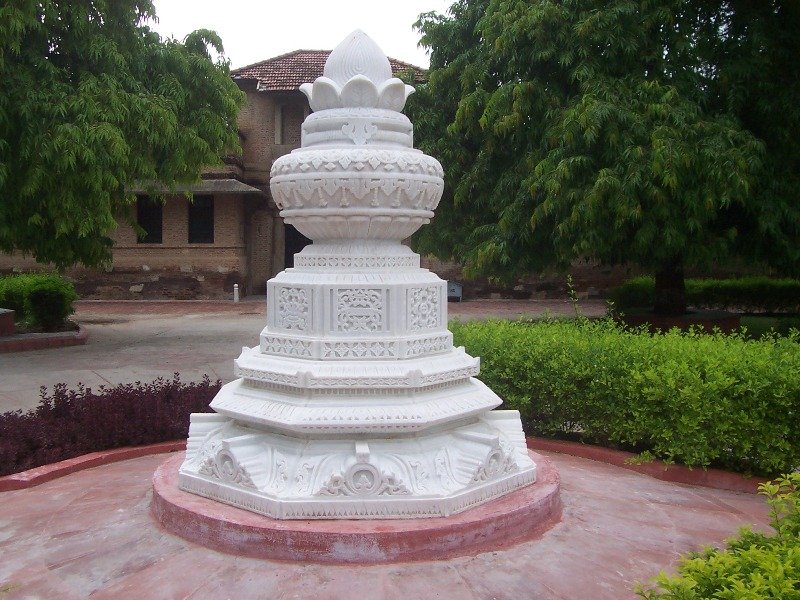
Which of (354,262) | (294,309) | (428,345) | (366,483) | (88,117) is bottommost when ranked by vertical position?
(366,483)

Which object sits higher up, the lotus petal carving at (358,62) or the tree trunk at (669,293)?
the lotus petal carving at (358,62)

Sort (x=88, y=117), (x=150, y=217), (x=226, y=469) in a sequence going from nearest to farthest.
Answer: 1. (x=226, y=469)
2. (x=88, y=117)
3. (x=150, y=217)

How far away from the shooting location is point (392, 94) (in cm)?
415

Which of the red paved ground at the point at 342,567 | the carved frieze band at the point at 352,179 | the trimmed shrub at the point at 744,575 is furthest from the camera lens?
the carved frieze band at the point at 352,179

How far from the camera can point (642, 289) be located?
53.2 ft

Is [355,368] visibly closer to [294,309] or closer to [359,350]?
[359,350]

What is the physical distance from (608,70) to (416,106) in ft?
13.9

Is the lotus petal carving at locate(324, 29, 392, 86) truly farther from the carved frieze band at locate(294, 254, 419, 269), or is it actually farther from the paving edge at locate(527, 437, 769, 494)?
the paving edge at locate(527, 437, 769, 494)

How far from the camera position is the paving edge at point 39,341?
12.4 meters

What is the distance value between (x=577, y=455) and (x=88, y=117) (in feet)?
27.3

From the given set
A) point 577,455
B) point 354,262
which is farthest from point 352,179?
point 577,455

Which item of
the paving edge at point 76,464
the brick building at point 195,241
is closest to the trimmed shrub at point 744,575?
the paving edge at point 76,464

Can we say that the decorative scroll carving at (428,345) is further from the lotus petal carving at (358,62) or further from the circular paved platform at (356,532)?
the lotus petal carving at (358,62)

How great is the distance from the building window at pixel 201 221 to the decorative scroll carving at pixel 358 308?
2015 cm
